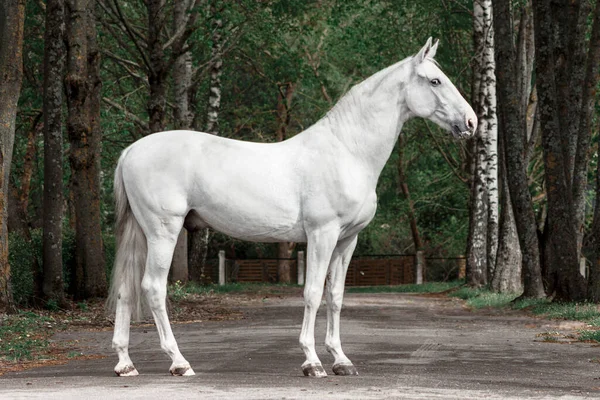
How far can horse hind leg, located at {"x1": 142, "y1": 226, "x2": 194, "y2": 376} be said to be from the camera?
8.85m

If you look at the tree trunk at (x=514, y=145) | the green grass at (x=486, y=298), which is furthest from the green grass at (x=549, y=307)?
the tree trunk at (x=514, y=145)

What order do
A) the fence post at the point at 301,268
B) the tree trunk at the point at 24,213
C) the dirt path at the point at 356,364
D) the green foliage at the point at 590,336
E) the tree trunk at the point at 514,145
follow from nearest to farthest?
the dirt path at the point at 356,364, the green foliage at the point at 590,336, the tree trunk at the point at 24,213, the tree trunk at the point at 514,145, the fence post at the point at 301,268

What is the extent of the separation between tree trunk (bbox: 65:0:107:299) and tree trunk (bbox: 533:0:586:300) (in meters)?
8.30

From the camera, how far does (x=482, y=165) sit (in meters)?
27.8

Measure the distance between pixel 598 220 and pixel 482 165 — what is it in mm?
10956

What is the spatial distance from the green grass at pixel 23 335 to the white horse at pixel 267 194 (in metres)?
2.50

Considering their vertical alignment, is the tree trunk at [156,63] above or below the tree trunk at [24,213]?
above

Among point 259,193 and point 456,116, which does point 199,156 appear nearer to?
point 259,193

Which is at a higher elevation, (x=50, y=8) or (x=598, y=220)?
(x=50, y=8)

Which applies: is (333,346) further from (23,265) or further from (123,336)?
(23,265)

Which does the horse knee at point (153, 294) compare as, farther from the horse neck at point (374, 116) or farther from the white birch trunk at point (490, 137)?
the white birch trunk at point (490, 137)

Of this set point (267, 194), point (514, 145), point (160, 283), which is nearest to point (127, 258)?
point (160, 283)

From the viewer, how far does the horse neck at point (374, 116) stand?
9383 millimetres

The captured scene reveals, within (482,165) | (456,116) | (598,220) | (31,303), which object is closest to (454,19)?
(482,165)
